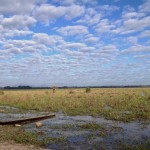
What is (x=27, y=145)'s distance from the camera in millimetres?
12609

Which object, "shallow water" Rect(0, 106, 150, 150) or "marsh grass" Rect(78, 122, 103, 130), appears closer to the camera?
"shallow water" Rect(0, 106, 150, 150)

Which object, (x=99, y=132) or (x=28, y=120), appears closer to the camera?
(x=99, y=132)

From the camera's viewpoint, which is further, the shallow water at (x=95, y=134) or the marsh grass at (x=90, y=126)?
the marsh grass at (x=90, y=126)

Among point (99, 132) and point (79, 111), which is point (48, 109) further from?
point (99, 132)

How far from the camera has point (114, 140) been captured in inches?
527

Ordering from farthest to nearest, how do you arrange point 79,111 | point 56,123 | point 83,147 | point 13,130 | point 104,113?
point 79,111 < point 104,113 < point 56,123 < point 13,130 < point 83,147

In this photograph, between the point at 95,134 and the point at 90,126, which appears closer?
the point at 95,134

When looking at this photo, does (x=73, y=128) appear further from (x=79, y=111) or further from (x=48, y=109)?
(x=48, y=109)

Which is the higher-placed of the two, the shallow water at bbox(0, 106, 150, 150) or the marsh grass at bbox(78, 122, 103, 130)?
the marsh grass at bbox(78, 122, 103, 130)

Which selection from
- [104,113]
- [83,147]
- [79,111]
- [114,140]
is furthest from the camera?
[79,111]

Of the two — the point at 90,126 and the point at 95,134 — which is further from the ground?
the point at 90,126

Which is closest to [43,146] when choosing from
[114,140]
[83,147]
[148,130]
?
[83,147]

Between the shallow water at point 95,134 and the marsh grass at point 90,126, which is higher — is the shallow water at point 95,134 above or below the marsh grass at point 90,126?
below

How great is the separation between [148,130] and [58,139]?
17.2 feet
